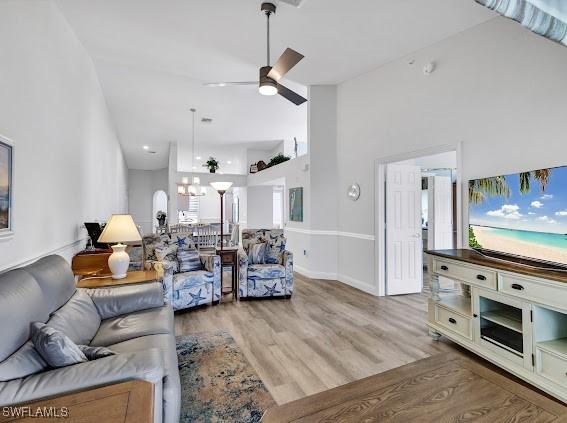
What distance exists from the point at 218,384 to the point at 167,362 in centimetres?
77

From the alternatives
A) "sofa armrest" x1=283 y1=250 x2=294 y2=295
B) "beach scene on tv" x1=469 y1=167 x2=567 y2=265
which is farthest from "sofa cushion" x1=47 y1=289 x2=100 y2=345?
"beach scene on tv" x1=469 y1=167 x2=567 y2=265

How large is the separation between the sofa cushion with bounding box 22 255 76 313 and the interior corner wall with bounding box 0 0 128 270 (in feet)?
0.76

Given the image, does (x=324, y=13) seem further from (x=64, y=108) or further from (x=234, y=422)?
(x=234, y=422)

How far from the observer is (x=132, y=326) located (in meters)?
2.09

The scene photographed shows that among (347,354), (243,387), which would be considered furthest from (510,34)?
(243,387)

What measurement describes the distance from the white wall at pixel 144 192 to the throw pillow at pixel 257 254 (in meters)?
9.75

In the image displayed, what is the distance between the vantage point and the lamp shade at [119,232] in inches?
109

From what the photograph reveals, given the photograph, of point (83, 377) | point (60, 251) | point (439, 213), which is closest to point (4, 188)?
point (60, 251)

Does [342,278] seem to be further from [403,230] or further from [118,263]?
[118,263]

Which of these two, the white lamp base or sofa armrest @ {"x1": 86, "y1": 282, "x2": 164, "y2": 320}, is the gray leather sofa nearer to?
sofa armrest @ {"x1": 86, "y1": 282, "x2": 164, "y2": 320}

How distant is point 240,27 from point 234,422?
3.77m

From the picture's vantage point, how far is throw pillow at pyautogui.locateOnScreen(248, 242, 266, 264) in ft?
14.6

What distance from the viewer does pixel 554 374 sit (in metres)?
1.92

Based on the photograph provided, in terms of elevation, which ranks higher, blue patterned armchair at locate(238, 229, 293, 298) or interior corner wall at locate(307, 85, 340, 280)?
interior corner wall at locate(307, 85, 340, 280)
